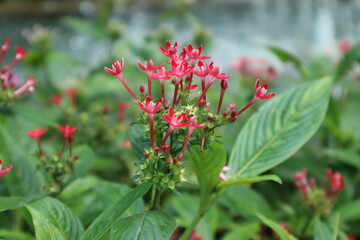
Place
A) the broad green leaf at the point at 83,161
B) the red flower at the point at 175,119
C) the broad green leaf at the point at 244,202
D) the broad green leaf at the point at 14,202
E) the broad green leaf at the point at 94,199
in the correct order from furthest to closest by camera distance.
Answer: the broad green leaf at the point at 244,202, the broad green leaf at the point at 83,161, the broad green leaf at the point at 94,199, the broad green leaf at the point at 14,202, the red flower at the point at 175,119

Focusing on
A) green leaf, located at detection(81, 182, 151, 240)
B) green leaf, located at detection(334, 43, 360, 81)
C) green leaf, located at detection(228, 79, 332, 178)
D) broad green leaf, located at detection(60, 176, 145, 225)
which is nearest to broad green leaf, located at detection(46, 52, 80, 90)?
broad green leaf, located at detection(60, 176, 145, 225)

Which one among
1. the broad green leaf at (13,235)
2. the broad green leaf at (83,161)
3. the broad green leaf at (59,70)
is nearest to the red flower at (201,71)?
the broad green leaf at (83,161)

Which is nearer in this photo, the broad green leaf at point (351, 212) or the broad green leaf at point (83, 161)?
the broad green leaf at point (83, 161)

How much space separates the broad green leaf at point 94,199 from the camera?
2.98 ft

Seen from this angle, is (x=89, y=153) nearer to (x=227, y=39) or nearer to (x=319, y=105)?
(x=319, y=105)

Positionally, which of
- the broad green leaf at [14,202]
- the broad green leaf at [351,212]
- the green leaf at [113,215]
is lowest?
the broad green leaf at [351,212]

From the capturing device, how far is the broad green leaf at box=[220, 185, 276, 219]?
126cm

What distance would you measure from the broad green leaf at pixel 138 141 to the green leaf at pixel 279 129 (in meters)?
0.22

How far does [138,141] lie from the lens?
798 millimetres

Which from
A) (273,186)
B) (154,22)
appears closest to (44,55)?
(273,186)

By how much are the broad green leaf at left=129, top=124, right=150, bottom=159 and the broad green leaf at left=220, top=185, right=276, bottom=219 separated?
47 centimetres

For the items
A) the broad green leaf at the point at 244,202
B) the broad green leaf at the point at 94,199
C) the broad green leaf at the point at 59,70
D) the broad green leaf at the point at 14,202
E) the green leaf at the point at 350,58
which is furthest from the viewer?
the broad green leaf at the point at 59,70

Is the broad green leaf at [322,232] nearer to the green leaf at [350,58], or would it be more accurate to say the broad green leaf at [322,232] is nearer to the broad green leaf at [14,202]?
the broad green leaf at [14,202]

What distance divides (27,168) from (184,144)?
471mm
